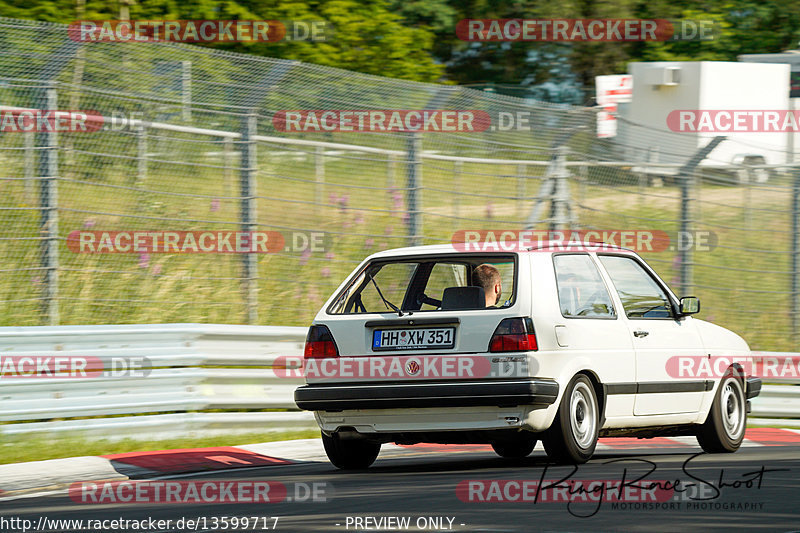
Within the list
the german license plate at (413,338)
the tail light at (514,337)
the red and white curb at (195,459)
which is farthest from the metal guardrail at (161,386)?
the tail light at (514,337)

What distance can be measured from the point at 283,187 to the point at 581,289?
194 inches

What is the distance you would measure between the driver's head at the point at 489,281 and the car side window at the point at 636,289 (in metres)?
0.79

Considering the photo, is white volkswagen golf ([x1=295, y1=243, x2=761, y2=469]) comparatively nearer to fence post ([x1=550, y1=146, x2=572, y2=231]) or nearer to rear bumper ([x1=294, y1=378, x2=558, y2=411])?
rear bumper ([x1=294, y1=378, x2=558, y2=411])

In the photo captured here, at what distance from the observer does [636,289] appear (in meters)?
10.4

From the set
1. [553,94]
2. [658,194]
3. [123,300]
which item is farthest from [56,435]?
[553,94]

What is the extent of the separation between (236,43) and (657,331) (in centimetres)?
2224

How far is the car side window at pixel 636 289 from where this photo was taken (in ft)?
31.1

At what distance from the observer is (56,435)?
9875 millimetres

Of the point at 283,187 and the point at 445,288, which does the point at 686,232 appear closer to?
the point at 283,187

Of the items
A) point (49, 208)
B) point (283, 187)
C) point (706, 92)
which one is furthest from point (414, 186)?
point (706, 92)

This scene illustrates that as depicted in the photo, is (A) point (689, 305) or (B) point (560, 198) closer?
(A) point (689, 305)

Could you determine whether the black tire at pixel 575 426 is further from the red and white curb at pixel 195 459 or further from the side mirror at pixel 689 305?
the red and white curb at pixel 195 459

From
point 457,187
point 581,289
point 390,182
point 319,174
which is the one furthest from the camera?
point 457,187

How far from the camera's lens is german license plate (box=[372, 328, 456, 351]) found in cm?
829
